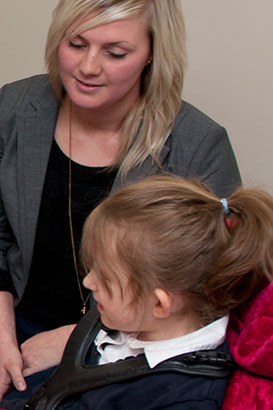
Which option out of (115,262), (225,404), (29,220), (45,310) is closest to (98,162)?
(29,220)

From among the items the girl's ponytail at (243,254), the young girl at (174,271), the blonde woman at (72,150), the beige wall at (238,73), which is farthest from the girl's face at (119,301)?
the beige wall at (238,73)

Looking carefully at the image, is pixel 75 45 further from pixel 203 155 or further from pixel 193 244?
pixel 193 244

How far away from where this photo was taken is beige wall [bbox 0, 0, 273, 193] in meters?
1.66

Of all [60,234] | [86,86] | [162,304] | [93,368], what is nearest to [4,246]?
[60,234]

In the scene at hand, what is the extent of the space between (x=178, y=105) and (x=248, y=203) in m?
0.51

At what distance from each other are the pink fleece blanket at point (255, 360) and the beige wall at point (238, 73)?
0.71 meters

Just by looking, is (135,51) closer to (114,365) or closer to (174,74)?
(174,74)

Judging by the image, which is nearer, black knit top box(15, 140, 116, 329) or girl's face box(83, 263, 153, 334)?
girl's face box(83, 263, 153, 334)

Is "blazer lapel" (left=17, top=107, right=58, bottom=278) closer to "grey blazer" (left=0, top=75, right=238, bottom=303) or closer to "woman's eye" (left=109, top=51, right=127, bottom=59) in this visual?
"grey blazer" (left=0, top=75, right=238, bottom=303)

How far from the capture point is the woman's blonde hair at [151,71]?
1337mm

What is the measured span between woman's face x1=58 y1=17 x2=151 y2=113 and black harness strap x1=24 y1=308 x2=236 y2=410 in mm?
457

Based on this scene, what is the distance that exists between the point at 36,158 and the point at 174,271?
23.6 inches

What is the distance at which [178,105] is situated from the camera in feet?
4.83

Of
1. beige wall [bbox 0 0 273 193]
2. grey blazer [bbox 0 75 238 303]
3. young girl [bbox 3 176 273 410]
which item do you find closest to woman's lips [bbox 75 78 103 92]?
grey blazer [bbox 0 75 238 303]
